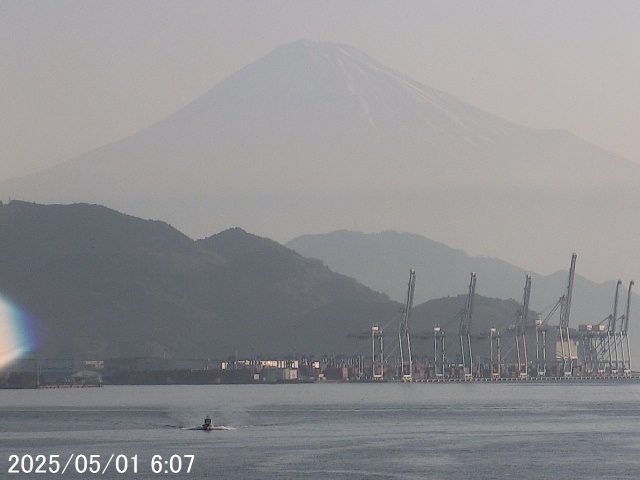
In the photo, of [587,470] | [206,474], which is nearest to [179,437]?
[206,474]

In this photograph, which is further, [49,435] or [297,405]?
[297,405]

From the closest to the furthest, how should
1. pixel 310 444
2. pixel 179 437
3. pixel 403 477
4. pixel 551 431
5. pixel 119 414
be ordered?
pixel 403 477
pixel 310 444
pixel 179 437
pixel 551 431
pixel 119 414

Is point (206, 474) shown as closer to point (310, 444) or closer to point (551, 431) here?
point (310, 444)

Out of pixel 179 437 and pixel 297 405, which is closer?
pixel 179 437

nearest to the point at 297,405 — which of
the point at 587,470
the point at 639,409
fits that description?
the point at 639,409

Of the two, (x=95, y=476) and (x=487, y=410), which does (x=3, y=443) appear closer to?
(x=95, y=476)

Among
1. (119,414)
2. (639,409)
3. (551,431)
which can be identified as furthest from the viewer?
(639,409)
